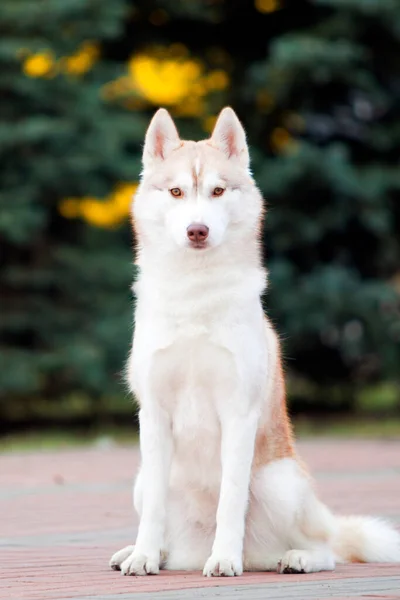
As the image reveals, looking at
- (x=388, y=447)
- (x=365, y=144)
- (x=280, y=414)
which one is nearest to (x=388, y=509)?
(x=280, y=414)

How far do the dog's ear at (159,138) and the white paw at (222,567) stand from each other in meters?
1.79

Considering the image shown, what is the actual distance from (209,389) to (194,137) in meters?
12.7

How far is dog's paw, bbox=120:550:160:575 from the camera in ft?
17.3

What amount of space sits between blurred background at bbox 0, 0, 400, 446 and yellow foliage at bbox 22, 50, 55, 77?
0.03 meters

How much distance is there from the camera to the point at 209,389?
5348 millimetres

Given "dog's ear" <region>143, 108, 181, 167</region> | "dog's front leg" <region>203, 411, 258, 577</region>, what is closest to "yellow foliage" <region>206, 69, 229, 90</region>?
"dog's ear" <region>143, 108, 181, 167</region>

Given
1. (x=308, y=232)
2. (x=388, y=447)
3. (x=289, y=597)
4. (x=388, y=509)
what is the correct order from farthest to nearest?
1. (x=308, y=232)
2. (x=388, y=447)
3. (x=388, y=509)
4. (x=289, y=597)

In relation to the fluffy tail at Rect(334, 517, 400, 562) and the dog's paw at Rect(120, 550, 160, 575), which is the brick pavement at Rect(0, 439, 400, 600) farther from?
the fluffy tail at Rect(334, 517, 400, 562)

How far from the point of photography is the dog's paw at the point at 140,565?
5277 millimetres

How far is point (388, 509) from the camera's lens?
7.93 meters

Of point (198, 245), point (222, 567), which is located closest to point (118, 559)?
point (222, 567)

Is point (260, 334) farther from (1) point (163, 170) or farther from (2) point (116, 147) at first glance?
(2) point (116, 147)

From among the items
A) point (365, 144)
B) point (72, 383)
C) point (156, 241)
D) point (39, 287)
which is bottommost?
point (72, 383)

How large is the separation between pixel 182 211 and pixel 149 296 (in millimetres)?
437
